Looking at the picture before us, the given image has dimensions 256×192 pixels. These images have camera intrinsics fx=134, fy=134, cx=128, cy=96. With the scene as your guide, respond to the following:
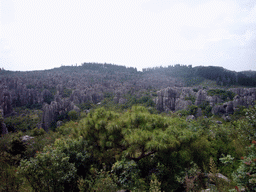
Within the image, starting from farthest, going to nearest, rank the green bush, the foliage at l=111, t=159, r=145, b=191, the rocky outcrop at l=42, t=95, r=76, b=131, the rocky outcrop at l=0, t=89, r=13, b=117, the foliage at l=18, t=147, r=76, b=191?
the green bush < the rocky outcrop at l=0, t=89, r=13, b=117 < the rocky outcrop at l=42, t=95, r=76, b=131 < the foliage at l=111, t=159, r=145, b=191 < the foliage at l=18, t=147, r=76, b=191

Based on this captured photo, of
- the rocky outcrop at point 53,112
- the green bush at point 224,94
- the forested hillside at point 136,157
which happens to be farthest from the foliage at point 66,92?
the green bush at point 224,94

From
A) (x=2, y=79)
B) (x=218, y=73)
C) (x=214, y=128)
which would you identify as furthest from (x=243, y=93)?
(x=2, y=79)

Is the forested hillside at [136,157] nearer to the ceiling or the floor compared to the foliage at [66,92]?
nearer to the ceiling

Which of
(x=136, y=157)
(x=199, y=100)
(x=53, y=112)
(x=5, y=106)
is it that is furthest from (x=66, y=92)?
(x=136, y=157)

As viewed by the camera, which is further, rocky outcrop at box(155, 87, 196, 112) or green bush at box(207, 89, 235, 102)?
green bush at box(207, 89, 235, 102)

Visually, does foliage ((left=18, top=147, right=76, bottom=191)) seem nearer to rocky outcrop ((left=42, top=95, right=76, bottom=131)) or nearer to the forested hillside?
the forested hillside

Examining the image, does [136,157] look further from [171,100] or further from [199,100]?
[199,100]

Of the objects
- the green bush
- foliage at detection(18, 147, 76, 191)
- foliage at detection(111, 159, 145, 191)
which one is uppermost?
foliage at detection(18, 147, 76, 191)

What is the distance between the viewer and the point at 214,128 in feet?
23.1

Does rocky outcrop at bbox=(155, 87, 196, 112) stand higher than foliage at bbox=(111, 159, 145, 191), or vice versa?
foliage at bbox=(111, 159, 145, 191)

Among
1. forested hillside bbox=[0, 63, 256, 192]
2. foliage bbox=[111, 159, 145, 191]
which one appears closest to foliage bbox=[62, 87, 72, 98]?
forested hillside bbox=[0, 63, 256, 192]

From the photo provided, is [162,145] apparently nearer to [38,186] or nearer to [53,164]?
[53,164]

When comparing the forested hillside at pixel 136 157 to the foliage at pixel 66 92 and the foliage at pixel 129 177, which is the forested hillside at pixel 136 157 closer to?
the foliage at pixel 129 177

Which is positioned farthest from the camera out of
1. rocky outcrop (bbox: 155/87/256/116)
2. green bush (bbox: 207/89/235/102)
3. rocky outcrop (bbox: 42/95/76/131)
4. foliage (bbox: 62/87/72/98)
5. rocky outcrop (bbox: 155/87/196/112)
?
foliage (bbox: 62/87/72/98)
